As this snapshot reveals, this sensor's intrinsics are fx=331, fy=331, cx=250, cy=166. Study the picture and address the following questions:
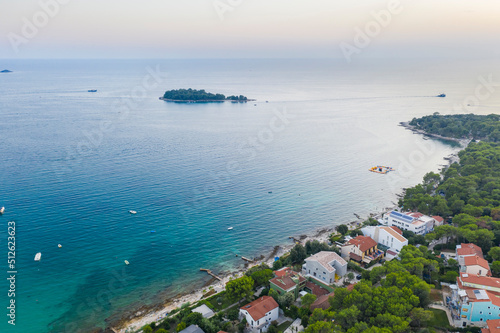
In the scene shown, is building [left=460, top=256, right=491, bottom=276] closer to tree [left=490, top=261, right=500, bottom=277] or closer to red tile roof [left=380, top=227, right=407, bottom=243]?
tree [left=490, top=261, right=500, bottom=277]

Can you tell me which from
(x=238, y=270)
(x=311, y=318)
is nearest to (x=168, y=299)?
(x=238, y=270)

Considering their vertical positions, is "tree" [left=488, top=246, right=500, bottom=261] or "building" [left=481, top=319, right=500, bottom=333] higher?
Result: "tree" [left=488, top=246, right=500, bottom=261]

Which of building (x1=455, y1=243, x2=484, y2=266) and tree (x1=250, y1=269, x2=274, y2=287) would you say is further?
building (x1=455, y1=243, x2=484, y2=266)

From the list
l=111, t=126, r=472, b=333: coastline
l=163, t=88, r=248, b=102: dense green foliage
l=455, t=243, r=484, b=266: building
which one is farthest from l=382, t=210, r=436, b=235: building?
l=163, t=88, r=248, b=102: dense green foliage

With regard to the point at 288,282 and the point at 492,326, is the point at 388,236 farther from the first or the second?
the point at 492,326

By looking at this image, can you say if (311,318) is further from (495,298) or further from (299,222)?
(299,222)

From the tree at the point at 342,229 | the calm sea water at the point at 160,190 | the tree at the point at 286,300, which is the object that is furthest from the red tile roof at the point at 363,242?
the tree at the point at 286,300

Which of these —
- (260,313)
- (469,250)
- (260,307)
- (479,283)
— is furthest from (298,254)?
(469,250)
